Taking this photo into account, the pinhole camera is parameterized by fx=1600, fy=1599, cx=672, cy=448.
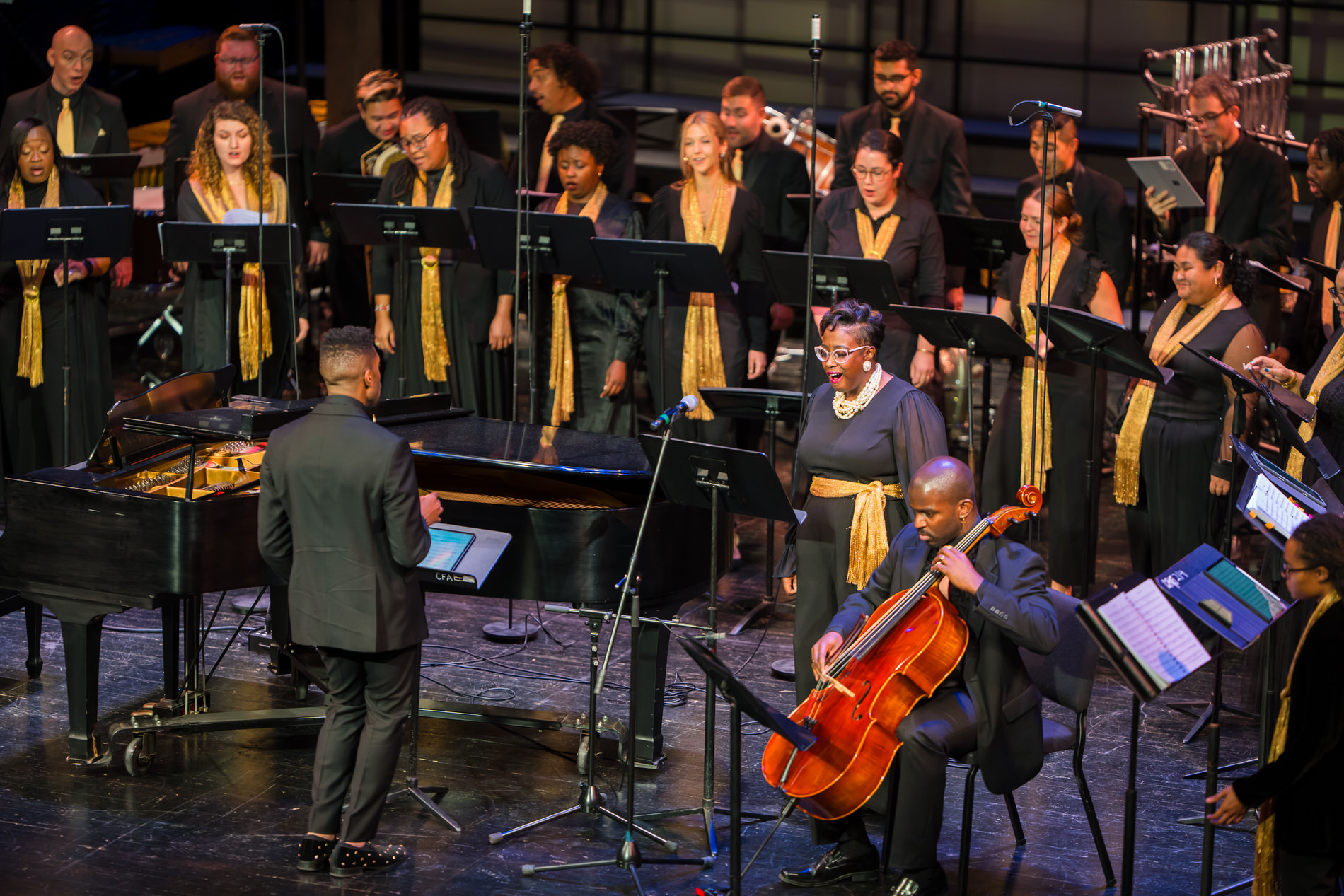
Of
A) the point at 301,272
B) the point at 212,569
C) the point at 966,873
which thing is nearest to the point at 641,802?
the point at 966,873

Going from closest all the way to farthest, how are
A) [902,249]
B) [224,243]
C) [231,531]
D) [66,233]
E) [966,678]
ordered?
[966,678] < [231,531] < [902,249] < [66,233] < [224,243]

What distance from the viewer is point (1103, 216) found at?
793 centimetres

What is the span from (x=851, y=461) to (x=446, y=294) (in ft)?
11.9

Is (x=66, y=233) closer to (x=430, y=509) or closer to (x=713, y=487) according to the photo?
(x=430, y=509)

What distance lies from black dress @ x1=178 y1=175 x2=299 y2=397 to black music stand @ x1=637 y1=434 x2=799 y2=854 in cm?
379

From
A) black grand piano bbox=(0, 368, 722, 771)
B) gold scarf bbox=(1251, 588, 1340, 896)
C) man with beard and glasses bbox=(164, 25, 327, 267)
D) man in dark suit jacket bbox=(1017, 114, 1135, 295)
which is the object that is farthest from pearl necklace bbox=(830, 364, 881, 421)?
man with beard and glasses bbox=(164, 25, 327, 267)

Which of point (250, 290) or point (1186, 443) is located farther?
point (250, 290)

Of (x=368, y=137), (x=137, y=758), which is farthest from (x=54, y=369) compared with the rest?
(x=137, y=758)

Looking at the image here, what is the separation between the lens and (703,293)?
732cm

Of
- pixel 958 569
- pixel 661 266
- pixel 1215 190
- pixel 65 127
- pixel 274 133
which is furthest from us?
pixel 274 133

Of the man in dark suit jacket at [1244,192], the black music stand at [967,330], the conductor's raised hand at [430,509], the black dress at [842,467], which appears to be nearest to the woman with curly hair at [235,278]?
the black music stand at [967,330]

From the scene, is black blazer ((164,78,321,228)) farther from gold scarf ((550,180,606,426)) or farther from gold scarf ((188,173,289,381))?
gold scarf ((550,180,606,426))

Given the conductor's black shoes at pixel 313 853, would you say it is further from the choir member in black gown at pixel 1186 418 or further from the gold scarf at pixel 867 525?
the choir member in black gown at pixel 1186 418

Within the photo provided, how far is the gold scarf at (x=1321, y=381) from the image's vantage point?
545cm
